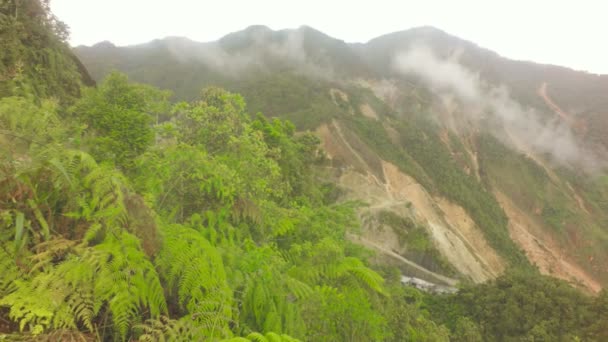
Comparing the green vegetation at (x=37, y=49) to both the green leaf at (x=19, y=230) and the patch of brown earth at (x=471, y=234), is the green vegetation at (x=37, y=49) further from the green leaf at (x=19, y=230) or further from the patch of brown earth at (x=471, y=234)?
the patch of brown earth at (x=471, y=234)

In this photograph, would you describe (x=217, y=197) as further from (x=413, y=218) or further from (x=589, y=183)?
(x=589, y=183)

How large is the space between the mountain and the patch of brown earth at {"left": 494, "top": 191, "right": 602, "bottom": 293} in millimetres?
183

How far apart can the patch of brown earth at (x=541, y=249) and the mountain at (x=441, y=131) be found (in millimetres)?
183

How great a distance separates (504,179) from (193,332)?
199 ft

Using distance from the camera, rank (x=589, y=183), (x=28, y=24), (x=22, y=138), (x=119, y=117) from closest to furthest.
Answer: (x=22, y=138), (x=119, y=117), (x=28, y=24), (x=589, y=183)

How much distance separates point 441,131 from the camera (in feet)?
197

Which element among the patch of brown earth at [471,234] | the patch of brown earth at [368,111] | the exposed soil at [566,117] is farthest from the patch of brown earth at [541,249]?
the exposed soil at [566,117]

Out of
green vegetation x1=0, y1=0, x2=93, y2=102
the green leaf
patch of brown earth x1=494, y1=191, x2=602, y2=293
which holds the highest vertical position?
green vegetation x1=0, y1=0, x2=93, y2=102

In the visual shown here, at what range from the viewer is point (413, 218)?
30.9m

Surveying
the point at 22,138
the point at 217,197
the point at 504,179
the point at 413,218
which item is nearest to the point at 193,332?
the point at 22,138

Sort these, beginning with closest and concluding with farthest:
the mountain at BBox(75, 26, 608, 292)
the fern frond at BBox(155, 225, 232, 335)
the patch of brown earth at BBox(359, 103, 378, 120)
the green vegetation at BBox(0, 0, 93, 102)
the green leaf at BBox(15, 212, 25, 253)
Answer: the green leaf at BBox(15, 212, 25, 253) → the fern frond at BBox(155, 225, 232, 335) → the green vegetation at BBox(0, 0, 93, 102) → the mountain at BBox(75, 26, 608, 292) → the patch of brown earth at BBox(359, 103, 378, 120)

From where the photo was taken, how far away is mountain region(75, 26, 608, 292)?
118 ft

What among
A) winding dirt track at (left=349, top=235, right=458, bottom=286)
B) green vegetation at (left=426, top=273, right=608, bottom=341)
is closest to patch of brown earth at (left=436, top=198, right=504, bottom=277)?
winding dirt track at (left=349, top=235, right=458, bottom=286)

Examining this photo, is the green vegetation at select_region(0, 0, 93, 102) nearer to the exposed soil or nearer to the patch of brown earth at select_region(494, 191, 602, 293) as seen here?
the patch of brown earth at select_region(494, 191, 602, 293)
